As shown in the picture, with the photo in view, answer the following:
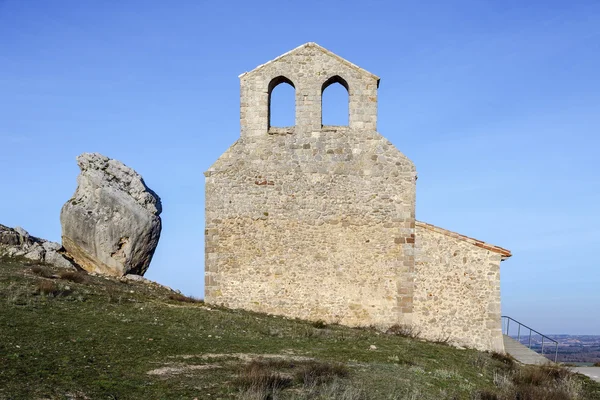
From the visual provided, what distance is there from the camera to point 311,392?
9352 mm

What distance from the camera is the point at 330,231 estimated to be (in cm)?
1866

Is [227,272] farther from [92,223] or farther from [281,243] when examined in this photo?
[92,223]

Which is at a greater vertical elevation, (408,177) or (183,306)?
(408,177)

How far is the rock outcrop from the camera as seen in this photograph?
855 inches

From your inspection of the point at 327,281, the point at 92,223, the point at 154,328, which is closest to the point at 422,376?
the point at 154,328

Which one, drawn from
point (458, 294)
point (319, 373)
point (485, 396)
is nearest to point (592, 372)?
point (458, 294)

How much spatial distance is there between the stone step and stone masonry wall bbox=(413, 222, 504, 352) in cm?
135

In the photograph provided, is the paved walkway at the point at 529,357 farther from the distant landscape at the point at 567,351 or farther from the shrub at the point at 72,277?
the shrub at the point at 72,277

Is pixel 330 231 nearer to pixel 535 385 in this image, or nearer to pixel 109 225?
pixel 535 385

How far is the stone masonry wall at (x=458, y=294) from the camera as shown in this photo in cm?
1778

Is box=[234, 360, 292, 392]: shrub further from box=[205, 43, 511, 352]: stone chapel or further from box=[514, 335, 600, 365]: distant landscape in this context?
box=[514, 335, 600, 365]: distant landscape

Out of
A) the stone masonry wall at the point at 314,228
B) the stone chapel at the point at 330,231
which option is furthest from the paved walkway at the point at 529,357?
the stone masonry wall at the point at 314,228

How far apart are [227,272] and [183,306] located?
190cm

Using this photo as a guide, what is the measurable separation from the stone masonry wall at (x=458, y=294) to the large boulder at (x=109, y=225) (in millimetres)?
10202
